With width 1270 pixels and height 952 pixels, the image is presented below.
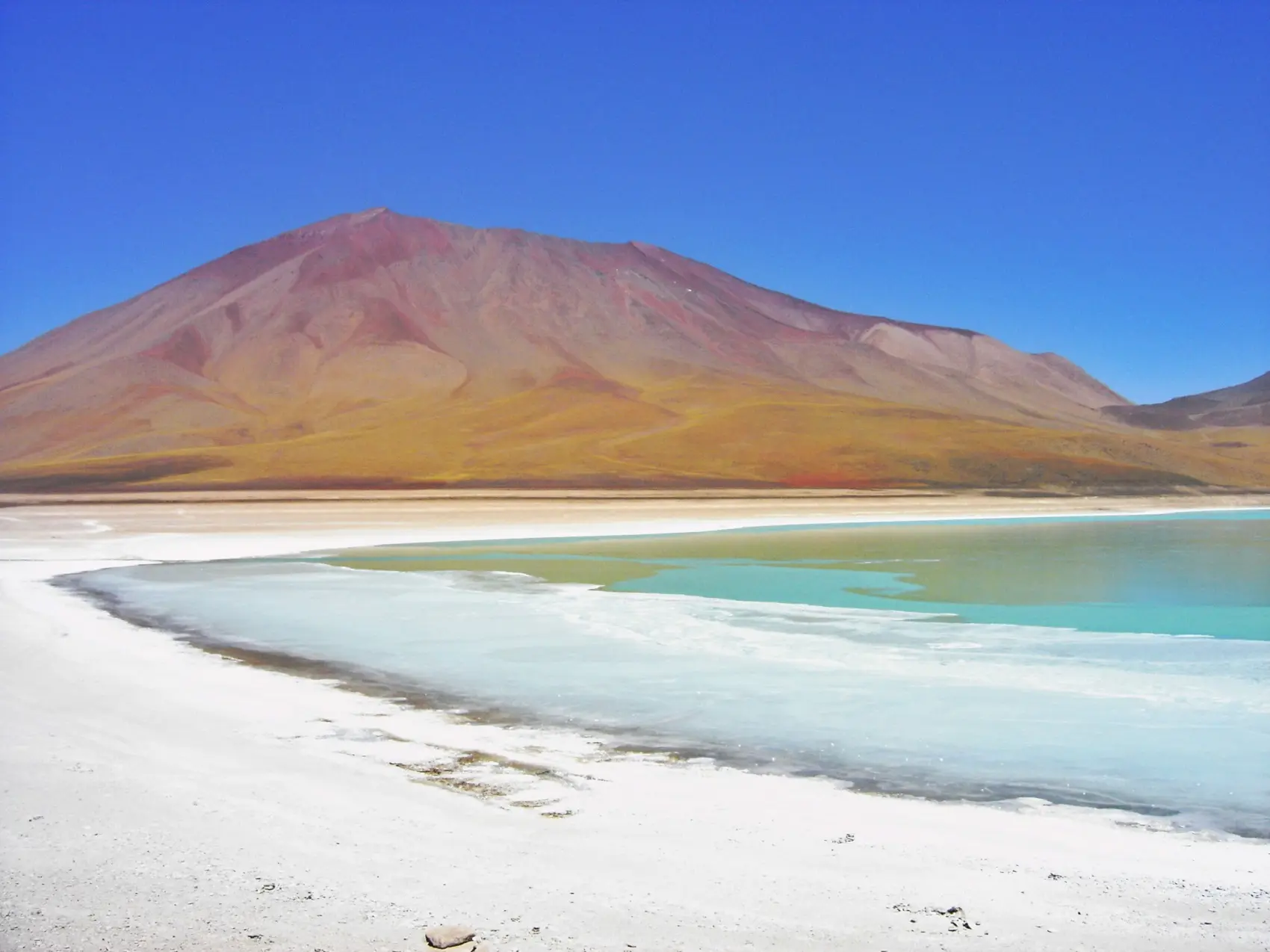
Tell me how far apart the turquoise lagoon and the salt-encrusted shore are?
0.82 meters

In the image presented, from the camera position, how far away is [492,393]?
142875 mm

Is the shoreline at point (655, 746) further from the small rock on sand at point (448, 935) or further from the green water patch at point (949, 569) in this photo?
the green water patch at point (949, 569)

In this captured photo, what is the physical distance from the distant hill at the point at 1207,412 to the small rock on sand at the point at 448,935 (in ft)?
611

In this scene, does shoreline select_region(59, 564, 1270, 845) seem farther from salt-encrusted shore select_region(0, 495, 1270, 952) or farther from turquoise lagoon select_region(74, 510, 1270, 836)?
salt-encrusted shore select_region(0, 495, 1270, 952)

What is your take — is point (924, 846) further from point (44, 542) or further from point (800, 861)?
point (44, 542)

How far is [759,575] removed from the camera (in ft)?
68.4

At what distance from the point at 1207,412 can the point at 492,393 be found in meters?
126

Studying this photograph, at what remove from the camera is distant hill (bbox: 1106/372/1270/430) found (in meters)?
175

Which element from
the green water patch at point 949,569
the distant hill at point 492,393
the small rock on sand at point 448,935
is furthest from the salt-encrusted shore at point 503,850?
the distant hill at point 492,393

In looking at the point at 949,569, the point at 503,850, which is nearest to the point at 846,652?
the point at 503,850

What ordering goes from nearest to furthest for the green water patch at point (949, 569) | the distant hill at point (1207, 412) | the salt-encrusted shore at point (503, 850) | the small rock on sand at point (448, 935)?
the small rock on sand at point (448, 935), the salt-encrusted shore at point (503, 850), the green water patch at point (949, 569), the distant hill at point (1207, 412)

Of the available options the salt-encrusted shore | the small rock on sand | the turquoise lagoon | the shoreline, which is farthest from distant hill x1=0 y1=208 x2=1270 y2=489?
the small rock on sand

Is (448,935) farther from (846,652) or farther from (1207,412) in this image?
(1207,412)

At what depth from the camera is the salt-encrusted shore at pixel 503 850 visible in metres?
4.42
